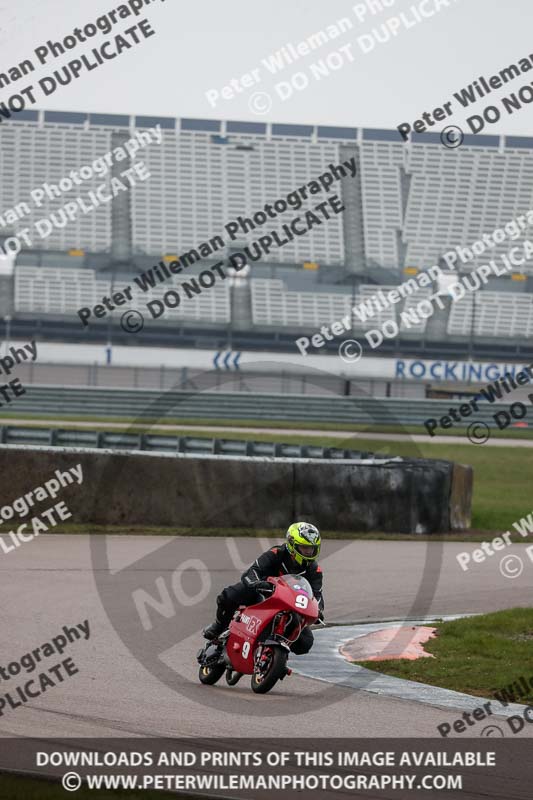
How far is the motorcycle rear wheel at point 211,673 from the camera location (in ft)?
30.7

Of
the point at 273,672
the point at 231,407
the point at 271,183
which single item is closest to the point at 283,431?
the point at 231,407

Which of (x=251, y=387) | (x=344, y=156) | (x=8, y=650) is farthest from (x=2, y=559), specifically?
(x=344, y=156)

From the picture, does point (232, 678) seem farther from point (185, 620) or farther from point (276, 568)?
point (185, 620)

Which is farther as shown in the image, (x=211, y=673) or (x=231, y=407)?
(x=231, y=407)

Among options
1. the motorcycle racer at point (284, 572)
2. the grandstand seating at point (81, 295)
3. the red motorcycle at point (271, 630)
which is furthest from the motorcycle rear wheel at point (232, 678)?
the grandstand seating at point (81, 295)

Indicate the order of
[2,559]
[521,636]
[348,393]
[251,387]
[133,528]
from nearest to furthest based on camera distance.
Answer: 1. [521,636]
2. [2,559]
3. [133,528]
4. [348,393]
5. [251,387]

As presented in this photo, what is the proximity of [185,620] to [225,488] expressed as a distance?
6.28 meters

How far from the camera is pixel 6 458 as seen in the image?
18.3 metres

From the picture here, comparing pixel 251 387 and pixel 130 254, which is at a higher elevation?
pixel 130 254

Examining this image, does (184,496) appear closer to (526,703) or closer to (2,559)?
(2,559)

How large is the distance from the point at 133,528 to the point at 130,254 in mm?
55012

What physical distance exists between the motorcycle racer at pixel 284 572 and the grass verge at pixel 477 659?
4.40 feet

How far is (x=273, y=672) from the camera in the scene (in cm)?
883

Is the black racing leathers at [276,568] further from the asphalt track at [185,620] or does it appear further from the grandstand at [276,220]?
the grandstand at [276,220]
